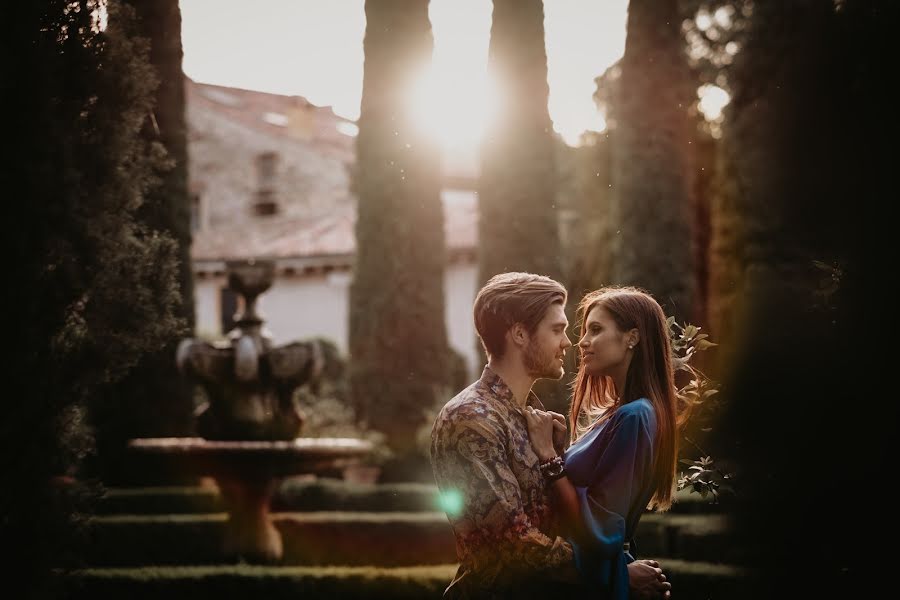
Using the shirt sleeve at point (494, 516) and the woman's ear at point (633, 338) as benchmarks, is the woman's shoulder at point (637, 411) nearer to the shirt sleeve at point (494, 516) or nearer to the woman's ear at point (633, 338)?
the woman's ear at point (633, 338)

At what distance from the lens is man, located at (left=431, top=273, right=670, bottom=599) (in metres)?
3.30

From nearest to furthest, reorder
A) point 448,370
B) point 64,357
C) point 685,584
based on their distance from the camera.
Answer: point 64,357 < point 685,584 < point 448,370

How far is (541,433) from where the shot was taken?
3.55m

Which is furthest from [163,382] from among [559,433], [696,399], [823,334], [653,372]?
[653,372]

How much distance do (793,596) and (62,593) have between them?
4102mm

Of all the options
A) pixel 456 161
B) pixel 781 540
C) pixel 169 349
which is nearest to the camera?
pixel 781 540

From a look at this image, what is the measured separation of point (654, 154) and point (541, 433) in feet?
41.8

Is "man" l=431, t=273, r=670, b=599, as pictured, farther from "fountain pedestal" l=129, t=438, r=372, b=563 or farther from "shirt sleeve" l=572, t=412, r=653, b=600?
"fountain pedestal" l=129, t=438, r=372, b=563

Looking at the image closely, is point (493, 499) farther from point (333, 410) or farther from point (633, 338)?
point (333, 410)

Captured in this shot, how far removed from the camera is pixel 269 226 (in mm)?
33625

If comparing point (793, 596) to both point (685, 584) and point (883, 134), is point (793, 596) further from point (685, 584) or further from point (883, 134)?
point (883, 134)

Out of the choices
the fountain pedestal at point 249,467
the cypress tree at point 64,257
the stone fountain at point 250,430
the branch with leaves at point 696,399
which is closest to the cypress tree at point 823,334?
the branch with leaves at point 696,399

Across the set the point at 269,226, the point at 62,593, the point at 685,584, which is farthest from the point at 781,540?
the point at 269,226

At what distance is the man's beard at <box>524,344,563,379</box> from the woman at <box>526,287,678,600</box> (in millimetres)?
142
